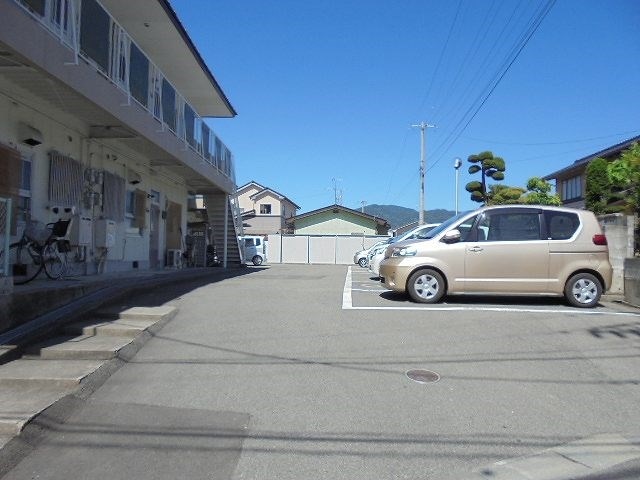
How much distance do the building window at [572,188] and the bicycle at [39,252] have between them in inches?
1279

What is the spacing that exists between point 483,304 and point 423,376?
171 inches

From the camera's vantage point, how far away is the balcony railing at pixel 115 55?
25.2ft

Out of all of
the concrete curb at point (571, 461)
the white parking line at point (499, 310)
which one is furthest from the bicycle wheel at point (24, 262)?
the concrete curb at point (571, 461)

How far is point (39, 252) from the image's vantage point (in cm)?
847

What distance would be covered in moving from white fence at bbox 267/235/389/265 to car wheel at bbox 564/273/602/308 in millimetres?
29993

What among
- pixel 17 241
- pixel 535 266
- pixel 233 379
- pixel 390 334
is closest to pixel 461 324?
pixel 390 334

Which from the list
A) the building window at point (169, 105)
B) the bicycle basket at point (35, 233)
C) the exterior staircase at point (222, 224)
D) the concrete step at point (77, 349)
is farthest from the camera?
the exterior staircase at point (222, 224)

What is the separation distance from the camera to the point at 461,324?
25.3 ft

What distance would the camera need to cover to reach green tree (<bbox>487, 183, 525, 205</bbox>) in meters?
32.5

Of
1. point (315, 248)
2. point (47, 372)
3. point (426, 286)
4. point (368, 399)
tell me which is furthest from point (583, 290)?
point (315, 248)

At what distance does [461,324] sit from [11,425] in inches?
227

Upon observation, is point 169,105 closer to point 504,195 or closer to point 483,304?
point 483,304

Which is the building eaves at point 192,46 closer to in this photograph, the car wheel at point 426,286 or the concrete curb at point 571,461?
the car wheel at point 426,286

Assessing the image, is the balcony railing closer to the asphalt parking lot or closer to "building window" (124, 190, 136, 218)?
"building window" (124, 190, 136, 218)
